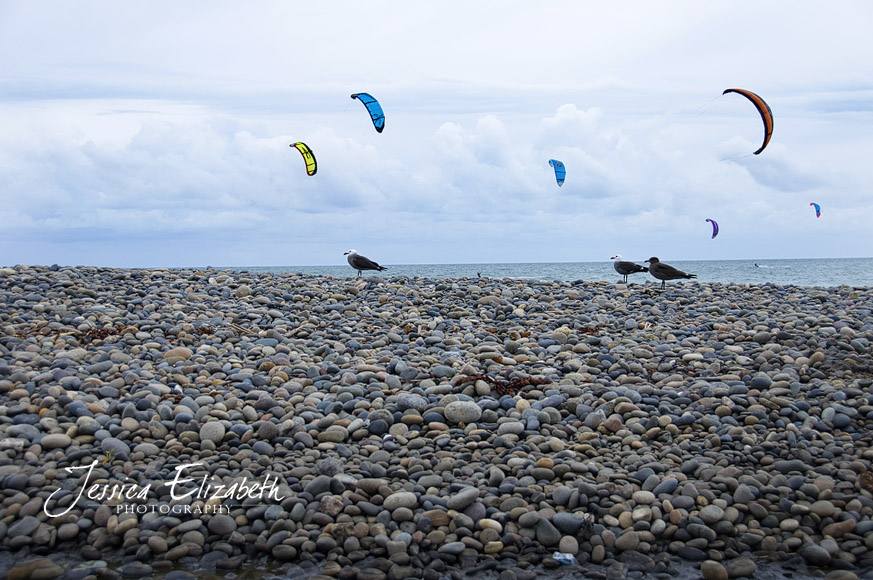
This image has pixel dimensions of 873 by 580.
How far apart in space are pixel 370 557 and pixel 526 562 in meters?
1.13

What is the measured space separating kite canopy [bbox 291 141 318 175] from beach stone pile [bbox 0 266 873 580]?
7359 millimetres

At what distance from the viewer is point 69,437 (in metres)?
5.85

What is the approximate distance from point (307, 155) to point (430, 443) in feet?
38.6

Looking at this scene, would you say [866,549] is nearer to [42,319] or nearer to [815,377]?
[815,377]

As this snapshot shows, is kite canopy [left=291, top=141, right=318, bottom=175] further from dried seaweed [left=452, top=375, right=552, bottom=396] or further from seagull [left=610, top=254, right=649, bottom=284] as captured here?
dried seaweed [left=452, top=375, right=552, bottom=396]

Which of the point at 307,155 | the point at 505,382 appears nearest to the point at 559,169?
the point at 307,155

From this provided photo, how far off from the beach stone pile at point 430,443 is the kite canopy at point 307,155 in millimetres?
7359

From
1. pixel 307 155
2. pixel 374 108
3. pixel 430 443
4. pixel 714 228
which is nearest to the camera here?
pixel 430 443

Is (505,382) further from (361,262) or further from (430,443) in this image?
(361,262)

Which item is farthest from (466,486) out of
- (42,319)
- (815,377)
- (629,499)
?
(42,319)

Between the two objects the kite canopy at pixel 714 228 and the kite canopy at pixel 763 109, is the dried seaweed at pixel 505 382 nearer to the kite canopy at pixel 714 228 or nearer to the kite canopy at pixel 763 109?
the kite canopy at pixel 763 109

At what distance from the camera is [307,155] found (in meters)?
16.2

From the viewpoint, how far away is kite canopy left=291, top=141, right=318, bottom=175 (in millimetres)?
15930

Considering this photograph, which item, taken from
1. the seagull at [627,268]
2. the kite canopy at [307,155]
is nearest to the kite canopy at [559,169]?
the seagull at [627,268]
